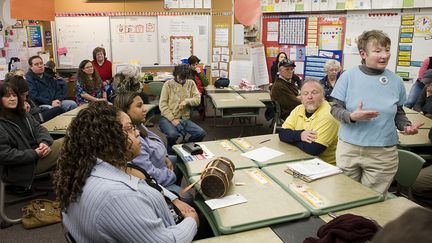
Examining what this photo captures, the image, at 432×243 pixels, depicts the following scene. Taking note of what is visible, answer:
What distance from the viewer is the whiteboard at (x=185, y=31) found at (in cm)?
776

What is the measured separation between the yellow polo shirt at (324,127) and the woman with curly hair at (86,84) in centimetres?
336

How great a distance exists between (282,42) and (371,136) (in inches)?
206

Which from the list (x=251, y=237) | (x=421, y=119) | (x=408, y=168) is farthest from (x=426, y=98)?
(x=251, y=237)

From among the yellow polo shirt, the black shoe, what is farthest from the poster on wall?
the yellow polo shirt

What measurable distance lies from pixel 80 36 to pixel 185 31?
2.33 m

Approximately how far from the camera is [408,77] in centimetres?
530

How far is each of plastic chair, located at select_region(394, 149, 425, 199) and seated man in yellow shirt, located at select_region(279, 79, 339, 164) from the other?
1.47 feet

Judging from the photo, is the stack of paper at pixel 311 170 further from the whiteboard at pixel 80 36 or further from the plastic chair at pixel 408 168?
the whiteboard at pixel 80 36

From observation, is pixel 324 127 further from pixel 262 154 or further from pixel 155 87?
pixel 155 87

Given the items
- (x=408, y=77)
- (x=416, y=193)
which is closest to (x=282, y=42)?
(x=408, y=77)

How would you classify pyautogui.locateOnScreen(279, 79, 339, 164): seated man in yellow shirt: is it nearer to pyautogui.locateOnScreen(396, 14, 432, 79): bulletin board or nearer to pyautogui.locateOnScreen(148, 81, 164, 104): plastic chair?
pyautogui.locateOnScreen(396, 14, 432, 79): bulletin board

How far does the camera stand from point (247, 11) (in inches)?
279

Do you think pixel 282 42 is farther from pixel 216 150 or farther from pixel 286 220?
pixel 286 220

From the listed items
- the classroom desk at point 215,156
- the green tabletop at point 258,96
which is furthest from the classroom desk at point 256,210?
the green tabletop at point 258,96
